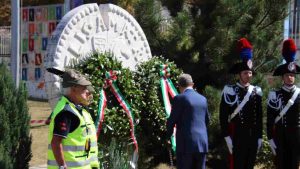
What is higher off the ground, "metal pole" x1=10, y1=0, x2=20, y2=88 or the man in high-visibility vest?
"metal pole" x1=10, y1=0, x2=20, y2=88

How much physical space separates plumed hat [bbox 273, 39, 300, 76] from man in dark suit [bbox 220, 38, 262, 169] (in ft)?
1.33

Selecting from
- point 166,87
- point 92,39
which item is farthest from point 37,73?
point 92,39

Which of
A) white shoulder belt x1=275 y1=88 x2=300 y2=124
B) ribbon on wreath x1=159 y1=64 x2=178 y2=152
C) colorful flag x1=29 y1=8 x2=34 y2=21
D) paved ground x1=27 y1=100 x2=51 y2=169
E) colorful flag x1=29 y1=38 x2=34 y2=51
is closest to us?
white shoulder belt x1=275 y1=88 x2=300 y2=124

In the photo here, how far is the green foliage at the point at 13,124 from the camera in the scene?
5324 mm

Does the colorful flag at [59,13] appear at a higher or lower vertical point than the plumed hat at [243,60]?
higher

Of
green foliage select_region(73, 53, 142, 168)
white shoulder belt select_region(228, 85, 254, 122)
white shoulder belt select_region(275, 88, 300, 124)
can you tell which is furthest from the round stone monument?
white shoulder belt select_region(275, 88, 300, 124)

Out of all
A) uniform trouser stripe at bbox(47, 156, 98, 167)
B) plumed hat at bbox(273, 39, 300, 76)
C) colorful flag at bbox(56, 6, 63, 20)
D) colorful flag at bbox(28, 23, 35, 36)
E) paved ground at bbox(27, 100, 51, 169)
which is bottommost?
paved ground at bbox(27, 100, 51, 169)

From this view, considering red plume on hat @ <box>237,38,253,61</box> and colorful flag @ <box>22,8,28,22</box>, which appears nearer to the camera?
red plume on hat @ <box>237,38,253,61</box>

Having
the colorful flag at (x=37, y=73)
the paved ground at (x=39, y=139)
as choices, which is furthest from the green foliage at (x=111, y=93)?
the colorful flag at (x=37, y=73)

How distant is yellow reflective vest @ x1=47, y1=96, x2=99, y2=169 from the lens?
421 centimetres

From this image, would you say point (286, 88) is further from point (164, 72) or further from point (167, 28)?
point (167, 28)

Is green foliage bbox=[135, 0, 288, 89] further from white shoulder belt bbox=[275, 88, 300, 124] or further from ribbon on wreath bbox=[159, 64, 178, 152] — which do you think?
white shoulder belt bbox=[275, 88, 300, 124]

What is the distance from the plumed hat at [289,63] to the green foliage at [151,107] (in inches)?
57.1

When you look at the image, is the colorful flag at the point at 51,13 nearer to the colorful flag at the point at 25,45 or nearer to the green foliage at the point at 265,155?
the colorful flag at the point at 25,45
